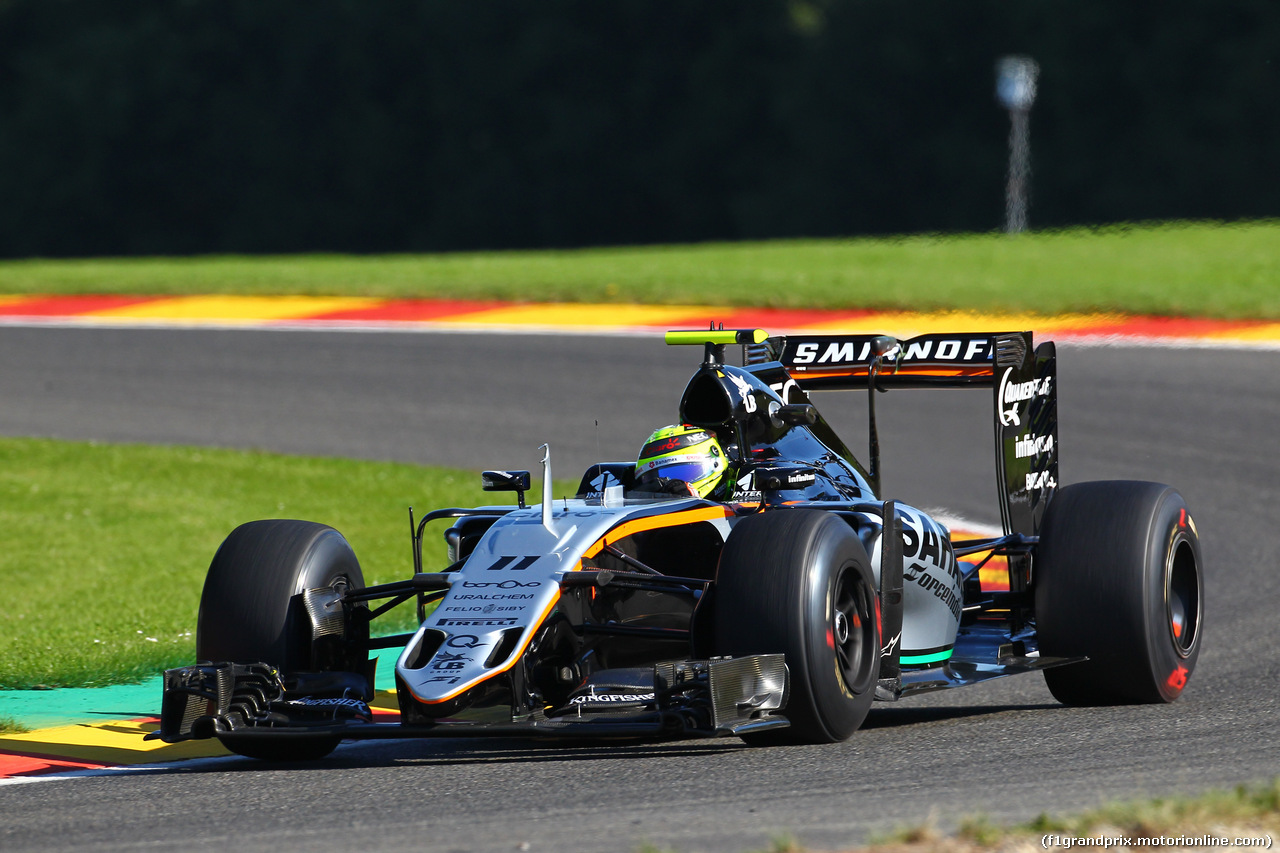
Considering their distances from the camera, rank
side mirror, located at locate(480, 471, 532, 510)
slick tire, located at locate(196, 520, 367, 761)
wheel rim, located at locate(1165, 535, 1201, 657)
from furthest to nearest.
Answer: wheel rim, located at locate(1165, 535, 1201, 657) → side mirror, located at locate(480, 471, 532, 510) → slick tire, located at locate(196, 520, 367, 761)

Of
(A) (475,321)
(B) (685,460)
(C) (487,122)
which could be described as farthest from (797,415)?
(C) (487,122)

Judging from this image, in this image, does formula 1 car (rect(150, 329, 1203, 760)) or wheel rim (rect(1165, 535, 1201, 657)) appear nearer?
formula 1 car (rect(150, 329, 1203, 760))

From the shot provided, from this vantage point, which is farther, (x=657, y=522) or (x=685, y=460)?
(x=685, y=460)

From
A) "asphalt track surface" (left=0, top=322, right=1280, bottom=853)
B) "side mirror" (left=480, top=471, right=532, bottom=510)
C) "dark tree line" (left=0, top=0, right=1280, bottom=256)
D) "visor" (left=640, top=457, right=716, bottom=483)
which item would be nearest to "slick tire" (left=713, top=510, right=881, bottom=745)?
"asphalt track surface" (left=0, top=322, right=1280, bottom=853)

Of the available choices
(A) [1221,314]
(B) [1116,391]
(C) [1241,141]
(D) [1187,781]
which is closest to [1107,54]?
(C) [1241,141]

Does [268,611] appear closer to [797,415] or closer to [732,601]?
[732,601]

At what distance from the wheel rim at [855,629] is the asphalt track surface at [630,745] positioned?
0.91 ft

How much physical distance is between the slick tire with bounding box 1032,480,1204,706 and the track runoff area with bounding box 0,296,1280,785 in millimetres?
2996

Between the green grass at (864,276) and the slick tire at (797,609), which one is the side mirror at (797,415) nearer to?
the slick tire at (797,609)

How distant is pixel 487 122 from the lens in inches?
1923

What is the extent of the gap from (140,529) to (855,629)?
7296mm

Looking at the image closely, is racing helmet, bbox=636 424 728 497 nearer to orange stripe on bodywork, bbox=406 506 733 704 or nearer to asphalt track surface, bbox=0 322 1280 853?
orange stripe on bodywork, bbox=406 506 733 704

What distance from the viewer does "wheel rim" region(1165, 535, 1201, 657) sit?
8281 mm

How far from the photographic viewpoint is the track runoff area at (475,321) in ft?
28.8
